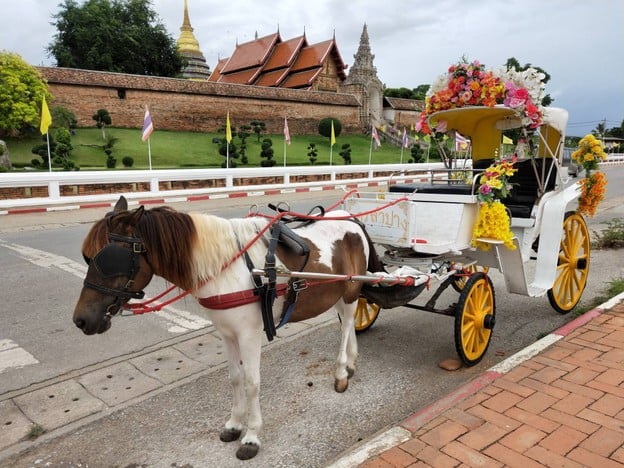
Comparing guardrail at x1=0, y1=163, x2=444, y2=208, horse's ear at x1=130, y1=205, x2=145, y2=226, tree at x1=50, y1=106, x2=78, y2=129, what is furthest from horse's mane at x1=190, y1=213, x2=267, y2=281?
tree at x1=50, y1=106, x2=78, y2=129

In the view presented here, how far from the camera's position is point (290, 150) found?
106 ft

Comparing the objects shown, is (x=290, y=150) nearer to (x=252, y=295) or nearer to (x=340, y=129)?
(x=340, y=129)

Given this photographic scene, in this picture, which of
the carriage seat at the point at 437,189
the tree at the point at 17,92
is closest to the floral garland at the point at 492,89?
the carriage seat at the point at 437,189

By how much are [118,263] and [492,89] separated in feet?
11.5

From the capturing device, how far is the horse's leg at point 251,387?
2.60 meters

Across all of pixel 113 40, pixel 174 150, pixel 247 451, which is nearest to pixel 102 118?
pixel 174 150

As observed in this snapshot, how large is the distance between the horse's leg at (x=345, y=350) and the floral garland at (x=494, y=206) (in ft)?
4.36

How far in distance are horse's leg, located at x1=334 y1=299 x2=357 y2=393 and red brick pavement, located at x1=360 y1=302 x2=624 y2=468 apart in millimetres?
765

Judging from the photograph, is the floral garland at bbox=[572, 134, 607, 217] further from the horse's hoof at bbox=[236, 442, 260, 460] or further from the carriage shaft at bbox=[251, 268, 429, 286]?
the horse's hoof at bbox=[236, 442, 260, 460]

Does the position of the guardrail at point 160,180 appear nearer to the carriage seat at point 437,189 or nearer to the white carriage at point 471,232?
the white carriage at point 471,232

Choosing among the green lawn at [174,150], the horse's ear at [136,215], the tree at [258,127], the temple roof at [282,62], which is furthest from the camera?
the temple roof at [282,62]

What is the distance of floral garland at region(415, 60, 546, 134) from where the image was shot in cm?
398

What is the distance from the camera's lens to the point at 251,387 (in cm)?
264

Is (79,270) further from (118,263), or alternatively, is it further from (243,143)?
(243,143)
